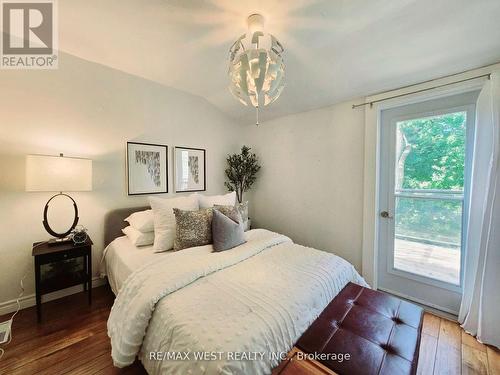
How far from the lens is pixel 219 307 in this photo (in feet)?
3.61

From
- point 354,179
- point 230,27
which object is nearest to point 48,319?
point 230,27

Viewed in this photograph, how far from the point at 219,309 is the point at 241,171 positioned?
2.43m

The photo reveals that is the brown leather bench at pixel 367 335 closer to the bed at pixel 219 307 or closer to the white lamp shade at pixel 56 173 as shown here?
the bed at pixel 219 307

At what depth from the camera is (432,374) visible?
138 cm

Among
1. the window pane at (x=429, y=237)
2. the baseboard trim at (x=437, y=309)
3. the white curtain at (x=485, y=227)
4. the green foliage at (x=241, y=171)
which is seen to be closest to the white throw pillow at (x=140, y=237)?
the green foliage at (x=241, y=171)

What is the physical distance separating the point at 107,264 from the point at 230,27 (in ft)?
8.41

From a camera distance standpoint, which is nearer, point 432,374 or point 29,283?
point 432,374

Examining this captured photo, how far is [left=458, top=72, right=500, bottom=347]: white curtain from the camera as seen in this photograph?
5.24ft

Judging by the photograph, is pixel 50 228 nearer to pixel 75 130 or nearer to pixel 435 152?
pixel 75 130

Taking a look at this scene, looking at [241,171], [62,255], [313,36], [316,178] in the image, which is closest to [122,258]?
[62,255]

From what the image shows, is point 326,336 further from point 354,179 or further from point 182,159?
point 182,159

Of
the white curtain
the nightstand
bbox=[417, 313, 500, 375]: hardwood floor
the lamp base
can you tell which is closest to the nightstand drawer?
the nightstand

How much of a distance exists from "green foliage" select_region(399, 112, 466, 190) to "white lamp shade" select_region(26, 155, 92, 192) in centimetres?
317

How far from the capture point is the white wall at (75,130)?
184 cm
